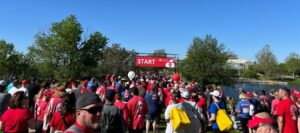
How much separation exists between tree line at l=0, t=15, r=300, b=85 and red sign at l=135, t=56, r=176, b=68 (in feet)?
15.9

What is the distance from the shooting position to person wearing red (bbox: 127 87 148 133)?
316 inches

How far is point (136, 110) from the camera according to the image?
808 centimetres

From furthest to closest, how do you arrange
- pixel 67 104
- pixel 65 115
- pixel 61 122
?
1. pixel 61 122
2. pixel 65 115
3. pixel 67 104

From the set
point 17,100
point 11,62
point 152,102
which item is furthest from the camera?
point 11,62

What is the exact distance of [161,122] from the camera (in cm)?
1302

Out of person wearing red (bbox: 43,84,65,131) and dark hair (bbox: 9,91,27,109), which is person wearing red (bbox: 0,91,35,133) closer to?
dark hair (bbox: 9,91,27,109)

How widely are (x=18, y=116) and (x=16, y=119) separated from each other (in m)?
0.06

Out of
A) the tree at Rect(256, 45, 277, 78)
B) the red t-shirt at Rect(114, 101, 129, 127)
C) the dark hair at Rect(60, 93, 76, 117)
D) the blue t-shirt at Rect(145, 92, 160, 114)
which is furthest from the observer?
the tree at Rect(256, 45, 277, 78)

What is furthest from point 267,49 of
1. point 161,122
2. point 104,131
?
point 104,131

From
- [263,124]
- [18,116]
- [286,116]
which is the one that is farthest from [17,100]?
[286,116]

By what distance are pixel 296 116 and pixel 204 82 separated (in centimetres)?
2760

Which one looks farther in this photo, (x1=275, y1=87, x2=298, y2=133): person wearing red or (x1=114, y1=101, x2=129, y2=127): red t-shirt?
(x1=114, y1=101, x2=129, y2=127): red t-shirt

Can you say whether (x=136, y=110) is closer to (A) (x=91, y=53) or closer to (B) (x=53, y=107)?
(B) (x=53, y=107)

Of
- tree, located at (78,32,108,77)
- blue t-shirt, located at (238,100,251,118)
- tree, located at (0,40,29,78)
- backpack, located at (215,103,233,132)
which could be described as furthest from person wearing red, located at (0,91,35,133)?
tree, located at (0,40,29,78)
